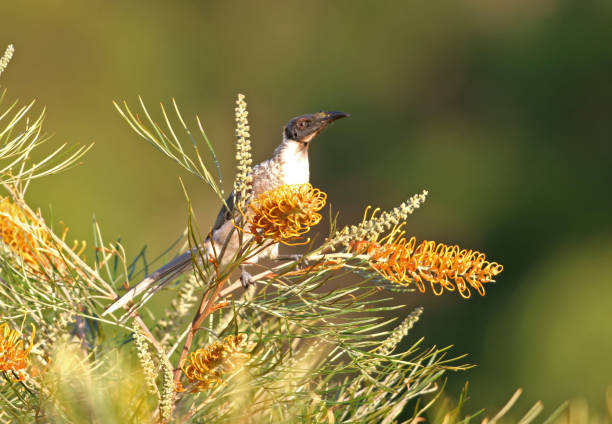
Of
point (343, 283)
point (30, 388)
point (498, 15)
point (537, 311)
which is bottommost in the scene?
point (343, 283)

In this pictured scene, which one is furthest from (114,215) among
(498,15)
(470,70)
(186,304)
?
(498,15)

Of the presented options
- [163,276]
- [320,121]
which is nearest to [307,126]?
[320,121]

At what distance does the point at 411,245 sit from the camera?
1.47 feet

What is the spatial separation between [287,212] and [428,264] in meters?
0.11

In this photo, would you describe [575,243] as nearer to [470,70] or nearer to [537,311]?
[537,311]

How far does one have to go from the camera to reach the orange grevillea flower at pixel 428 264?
418 mm

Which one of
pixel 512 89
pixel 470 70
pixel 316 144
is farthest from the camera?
pixel 470 70

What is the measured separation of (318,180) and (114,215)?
172 cm

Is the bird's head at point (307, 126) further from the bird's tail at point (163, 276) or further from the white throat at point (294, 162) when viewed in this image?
the bird's tail at point (163, 276)

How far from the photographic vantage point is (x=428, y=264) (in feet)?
1.41

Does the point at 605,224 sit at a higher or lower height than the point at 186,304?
lower

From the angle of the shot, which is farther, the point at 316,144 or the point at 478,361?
the point at 316,144

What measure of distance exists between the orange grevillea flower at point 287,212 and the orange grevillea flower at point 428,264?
0.06 meters

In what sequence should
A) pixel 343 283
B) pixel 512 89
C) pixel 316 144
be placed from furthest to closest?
pixel 316 144
pixel 512 89
pixel 343 283
